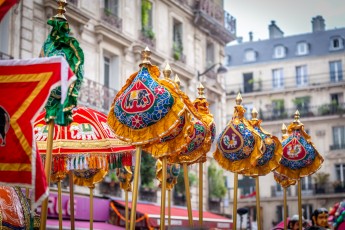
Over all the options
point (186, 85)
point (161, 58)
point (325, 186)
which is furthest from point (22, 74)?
point (325, 186)

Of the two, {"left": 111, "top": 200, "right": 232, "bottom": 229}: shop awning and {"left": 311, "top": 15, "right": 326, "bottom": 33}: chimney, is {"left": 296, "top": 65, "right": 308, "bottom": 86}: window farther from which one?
{"left": 111, "top": 200, "right": 232, "bottom": 229}: shop awning

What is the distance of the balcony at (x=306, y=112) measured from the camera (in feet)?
140

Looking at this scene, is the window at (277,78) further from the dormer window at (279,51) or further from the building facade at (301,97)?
the dormer window at (279,51)

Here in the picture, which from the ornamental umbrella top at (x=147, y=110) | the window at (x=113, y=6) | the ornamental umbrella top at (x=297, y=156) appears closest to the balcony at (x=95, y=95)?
the window at (x=113, y=6)

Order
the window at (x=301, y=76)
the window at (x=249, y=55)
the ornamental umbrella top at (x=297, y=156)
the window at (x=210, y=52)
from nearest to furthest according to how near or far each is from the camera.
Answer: the ornamental umbrella top at (x=297, y=156)
the window at (x=210, y=52)
the window at (x=301, y=76)
the window at (x=249, y=55)

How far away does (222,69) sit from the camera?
24.5 meters

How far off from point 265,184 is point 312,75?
8.08 meters

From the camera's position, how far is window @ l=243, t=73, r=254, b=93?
154 ft

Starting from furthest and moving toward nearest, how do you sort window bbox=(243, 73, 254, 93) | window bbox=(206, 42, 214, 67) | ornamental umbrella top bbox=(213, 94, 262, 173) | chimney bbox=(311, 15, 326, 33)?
1. chimney bbox=(311, 15, 326, 33)
2. window bbox=(243, 73, 254, 93)
3. window bbox=(206, 42, 214, 67)
4. ornamental umbrella top bbox=(213, 94, 262, 173)

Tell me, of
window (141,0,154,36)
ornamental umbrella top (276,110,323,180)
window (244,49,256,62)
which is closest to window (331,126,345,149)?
window (244,49,256,62)

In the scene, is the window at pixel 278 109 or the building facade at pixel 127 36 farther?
the window at pixel 278 109

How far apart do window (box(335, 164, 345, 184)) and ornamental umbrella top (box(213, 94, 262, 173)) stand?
110 ft

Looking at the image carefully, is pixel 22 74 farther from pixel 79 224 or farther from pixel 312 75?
pixel 312 75

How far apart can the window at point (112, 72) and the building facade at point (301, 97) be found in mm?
19213
